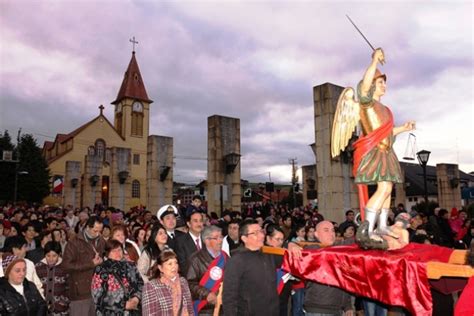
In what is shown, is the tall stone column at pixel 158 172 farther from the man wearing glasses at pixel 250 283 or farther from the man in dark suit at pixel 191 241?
the man wearing glasses at pixel 250 283

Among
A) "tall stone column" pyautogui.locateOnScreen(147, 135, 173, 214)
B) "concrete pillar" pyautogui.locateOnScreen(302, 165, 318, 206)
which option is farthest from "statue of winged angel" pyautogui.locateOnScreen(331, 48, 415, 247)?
"concrete pillar" pyautogui.locateOnScreen(302, 165, 318, 206)

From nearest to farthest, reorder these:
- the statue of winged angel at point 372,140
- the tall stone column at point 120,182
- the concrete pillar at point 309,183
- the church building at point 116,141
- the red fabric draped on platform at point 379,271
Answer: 1. the red fabric draped on platform at point 379,271
2. the statue of winged angel at point 372,140
3. the tall stone column at point 120,182
4. the concrete pillar at point 309,183
5. the church building at point 116,141

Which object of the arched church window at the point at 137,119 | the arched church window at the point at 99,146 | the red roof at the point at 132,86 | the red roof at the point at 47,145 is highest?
the red roof at the point at 132,86

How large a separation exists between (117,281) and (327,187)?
7.27 m

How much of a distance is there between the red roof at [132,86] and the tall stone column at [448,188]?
156ft

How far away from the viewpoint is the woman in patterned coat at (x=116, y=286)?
184 inches

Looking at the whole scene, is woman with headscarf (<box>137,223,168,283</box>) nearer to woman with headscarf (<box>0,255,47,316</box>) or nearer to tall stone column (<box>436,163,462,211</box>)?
woman with headscarf (<box>0,255,47,316</box>)

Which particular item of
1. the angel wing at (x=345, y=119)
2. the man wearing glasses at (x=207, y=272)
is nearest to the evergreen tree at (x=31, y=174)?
the man wearing glasses at (x=207, y=272)

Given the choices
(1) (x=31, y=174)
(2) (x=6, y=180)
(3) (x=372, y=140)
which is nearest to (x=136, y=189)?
(1) (x=31, y=174)

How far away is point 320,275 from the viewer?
4.01m

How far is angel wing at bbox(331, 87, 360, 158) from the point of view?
15.1ft

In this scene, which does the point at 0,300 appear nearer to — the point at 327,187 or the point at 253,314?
the point at 253,314

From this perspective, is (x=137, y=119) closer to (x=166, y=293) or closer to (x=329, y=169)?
(x=329, y=169)

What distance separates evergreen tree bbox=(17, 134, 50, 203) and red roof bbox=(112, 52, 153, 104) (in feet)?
60.7
